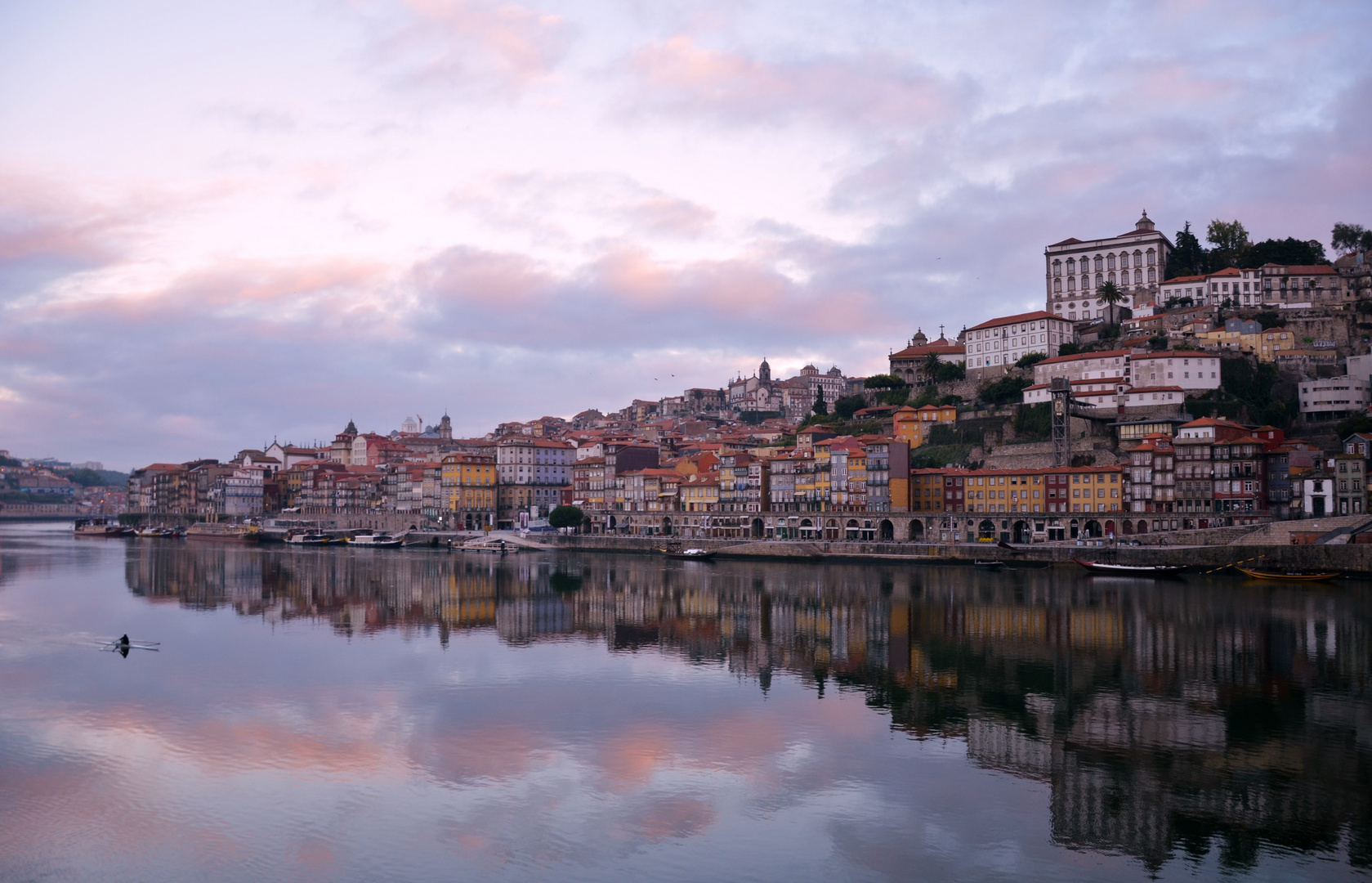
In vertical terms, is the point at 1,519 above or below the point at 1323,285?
below

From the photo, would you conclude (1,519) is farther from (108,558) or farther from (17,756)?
(17,756)

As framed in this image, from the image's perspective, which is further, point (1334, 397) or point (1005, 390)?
point (1005, 390)

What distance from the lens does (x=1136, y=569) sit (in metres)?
35.9

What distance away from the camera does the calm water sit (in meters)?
10.1

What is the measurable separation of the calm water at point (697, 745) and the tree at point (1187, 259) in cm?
3719

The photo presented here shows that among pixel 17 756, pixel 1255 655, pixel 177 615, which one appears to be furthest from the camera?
pixel 177 615

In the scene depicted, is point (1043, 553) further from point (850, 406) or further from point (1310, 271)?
point (1310, 271)

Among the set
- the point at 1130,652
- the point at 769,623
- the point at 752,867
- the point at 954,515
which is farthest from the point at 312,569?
the point at 752,867

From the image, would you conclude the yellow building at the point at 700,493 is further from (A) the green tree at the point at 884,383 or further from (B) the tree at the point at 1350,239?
(B) the tree at the point at 1350,239

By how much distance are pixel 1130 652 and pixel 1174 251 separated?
48.1m

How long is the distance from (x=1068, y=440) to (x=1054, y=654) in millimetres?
28219

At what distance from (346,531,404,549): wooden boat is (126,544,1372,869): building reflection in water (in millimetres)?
18426

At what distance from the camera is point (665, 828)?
10711mm

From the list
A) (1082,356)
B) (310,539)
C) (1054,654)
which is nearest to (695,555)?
(1082,356)
